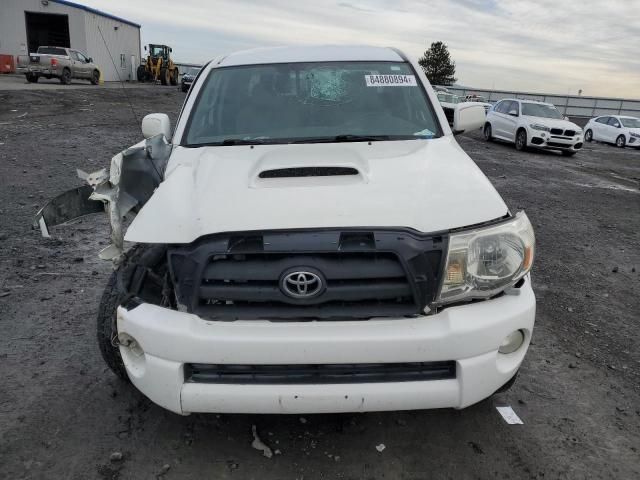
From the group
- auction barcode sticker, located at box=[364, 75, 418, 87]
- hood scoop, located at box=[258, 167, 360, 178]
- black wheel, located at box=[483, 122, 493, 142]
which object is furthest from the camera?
black wheel, located at box=[483, 122, 493, 142]

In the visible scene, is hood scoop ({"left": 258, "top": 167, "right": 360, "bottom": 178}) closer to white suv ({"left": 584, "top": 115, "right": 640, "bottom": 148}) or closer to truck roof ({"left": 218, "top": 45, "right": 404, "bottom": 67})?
truck roof ({"left": 218, "top": 45, "right": 404, "bottom": 67})

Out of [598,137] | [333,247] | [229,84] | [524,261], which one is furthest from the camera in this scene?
[598,137]

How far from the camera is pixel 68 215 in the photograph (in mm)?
3037

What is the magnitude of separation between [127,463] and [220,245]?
1.12 metres

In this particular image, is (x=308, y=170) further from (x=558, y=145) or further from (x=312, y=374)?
(x=558, y=145)

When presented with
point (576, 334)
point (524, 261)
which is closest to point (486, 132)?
point (576, 334)

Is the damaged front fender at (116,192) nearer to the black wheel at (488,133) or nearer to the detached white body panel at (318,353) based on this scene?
the detached white body panel at (318,353)

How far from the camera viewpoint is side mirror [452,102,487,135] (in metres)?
3.87

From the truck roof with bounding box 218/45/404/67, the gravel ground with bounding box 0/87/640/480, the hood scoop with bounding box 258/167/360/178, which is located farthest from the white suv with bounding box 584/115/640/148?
the hood scoop with bounding box 258/167/360/178

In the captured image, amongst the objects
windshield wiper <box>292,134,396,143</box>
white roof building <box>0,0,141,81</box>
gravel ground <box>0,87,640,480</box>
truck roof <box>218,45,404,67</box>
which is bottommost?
gravel ground <box>0,87,640,480</box>

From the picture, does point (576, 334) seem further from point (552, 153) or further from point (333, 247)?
point (552, 153)

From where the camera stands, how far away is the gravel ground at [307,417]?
2352 millimetres

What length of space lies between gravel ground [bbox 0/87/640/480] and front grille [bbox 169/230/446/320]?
2.48 ft

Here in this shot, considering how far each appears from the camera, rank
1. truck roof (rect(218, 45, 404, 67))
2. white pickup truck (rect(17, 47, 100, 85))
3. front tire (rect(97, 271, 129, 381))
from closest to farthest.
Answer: front tire (rect(97, 271, 129, 381)), truck roof (rect(218, 45, 404, 67)), white pickup truck (rect(17, 47, 100, 85))
